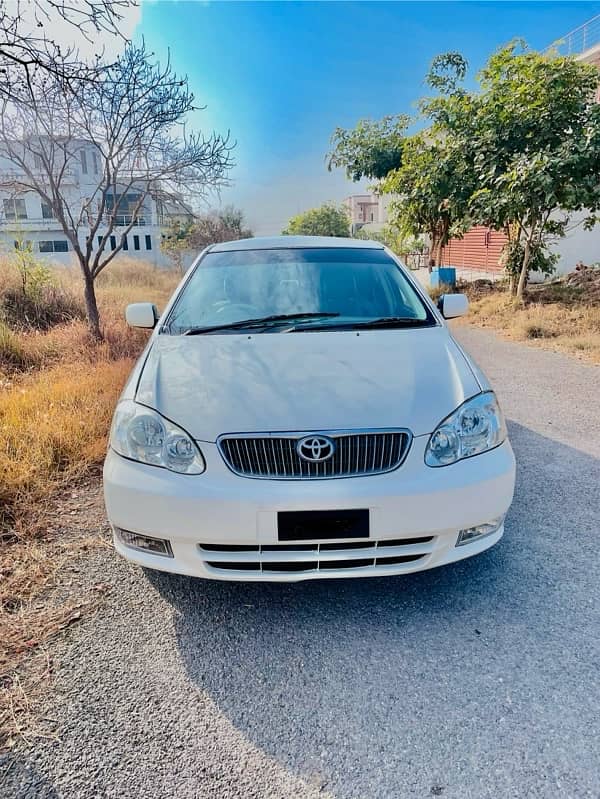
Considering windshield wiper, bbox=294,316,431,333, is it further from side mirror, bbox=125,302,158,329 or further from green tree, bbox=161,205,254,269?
green tree, bbox=161,205,254,269

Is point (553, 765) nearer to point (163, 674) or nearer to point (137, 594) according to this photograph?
point (163, 674)

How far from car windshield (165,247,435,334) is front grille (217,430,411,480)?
992 millimetres

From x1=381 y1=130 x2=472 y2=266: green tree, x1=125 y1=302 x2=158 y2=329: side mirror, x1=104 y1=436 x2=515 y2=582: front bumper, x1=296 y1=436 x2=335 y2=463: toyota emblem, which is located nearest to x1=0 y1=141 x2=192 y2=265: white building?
x1=125 y1=302 x2=158 y2=329: side mirror

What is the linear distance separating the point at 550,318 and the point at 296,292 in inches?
305

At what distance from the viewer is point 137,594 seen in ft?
7.63

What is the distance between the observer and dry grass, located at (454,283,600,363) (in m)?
7.74

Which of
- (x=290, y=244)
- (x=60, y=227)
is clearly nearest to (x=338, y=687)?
(x=290, y=244)

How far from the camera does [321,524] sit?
1.91 metres

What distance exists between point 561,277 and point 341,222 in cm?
5689

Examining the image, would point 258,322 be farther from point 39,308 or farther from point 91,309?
point 39,308

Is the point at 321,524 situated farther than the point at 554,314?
No

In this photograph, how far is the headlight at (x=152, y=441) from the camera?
6.57ft

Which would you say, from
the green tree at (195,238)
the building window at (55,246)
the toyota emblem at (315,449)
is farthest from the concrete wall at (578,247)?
the building window at (55,246)

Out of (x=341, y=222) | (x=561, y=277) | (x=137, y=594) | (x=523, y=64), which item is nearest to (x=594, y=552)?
(x=137, y=594)
